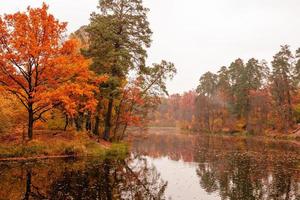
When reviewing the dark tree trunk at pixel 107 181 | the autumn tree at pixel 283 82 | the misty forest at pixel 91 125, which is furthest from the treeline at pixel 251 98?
the dark tree trunk at pixel 107 181

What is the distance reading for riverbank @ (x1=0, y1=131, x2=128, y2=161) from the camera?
73.6ft

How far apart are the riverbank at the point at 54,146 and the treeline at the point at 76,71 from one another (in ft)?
3.52

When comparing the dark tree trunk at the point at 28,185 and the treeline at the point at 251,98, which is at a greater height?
the treeline at the point at 251,98

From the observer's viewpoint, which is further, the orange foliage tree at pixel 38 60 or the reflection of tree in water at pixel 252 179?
the orange foliage tree at pixel 38 60

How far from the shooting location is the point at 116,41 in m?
31.1

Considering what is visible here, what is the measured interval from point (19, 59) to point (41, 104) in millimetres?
3798

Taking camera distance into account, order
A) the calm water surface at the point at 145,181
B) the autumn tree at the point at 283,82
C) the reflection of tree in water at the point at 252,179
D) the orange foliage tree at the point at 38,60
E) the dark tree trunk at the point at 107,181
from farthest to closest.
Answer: the autumn tree at the point at 283,82
the orange foliage tree at the point at 38,60
the reflection of tree in water at the point at 252,179
the calm water surface at the point at 145,181
the dark tree trunk at the point at 107,181

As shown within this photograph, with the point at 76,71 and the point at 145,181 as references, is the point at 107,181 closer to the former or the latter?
the point at 145,181

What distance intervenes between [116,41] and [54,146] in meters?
12.2

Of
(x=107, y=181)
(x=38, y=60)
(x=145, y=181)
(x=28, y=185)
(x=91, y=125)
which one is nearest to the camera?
(x=28, y=185)

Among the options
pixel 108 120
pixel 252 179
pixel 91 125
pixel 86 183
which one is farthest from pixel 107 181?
pixel 91 125

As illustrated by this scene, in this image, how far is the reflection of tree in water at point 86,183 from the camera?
1351 cm

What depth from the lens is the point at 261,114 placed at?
7494cm

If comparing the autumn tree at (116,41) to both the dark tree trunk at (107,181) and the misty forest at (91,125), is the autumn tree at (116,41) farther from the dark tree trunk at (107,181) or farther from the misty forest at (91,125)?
the dark tree trunk at (107,181)
